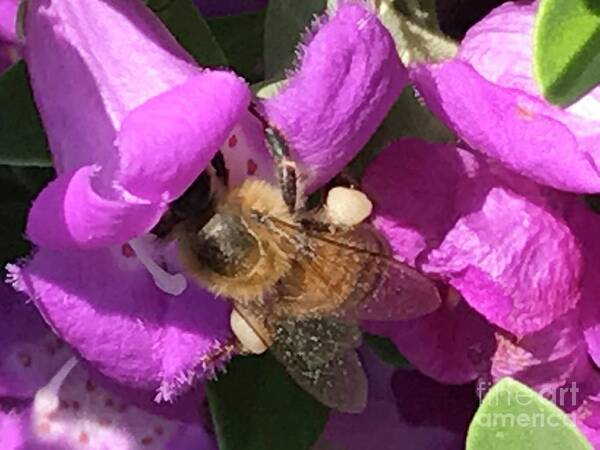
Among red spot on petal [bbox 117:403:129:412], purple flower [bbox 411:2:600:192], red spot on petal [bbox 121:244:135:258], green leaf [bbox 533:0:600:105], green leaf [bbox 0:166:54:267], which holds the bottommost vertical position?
red spot on petal [bbox 117:403:129:412]

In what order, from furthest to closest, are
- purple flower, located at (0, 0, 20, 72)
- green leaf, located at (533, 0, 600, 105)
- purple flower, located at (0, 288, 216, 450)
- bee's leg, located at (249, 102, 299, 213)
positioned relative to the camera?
purple flower, located at (0, 288, 216, 450), purple flower, located at (0, 0, 20, 72), bee's leg, located at (249, 102, 299, 213), green leaf, located at (533, 0, 600, 105)

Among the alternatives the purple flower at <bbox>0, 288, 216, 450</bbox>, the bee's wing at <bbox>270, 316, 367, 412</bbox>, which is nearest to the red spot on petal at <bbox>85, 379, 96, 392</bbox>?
Answer: the purple flower at <bbox>0, 288, 216, 450</bbox>

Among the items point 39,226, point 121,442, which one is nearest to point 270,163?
point 39,226

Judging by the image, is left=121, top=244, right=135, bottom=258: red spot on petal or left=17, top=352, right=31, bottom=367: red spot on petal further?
left=17, top=352, right=31, bottom=367: red spot on petal

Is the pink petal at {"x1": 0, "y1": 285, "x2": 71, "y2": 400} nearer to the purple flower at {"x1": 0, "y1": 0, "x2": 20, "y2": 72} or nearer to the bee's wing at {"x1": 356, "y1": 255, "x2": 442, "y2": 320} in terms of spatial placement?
the purple flower at {"x1": 0, "y1": 0, "x2": 20, "y2": 72}

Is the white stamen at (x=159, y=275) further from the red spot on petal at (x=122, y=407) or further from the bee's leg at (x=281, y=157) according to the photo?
the red spot on petal at (x=122, y=407)

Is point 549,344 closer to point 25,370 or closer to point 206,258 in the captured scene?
point 206,258
